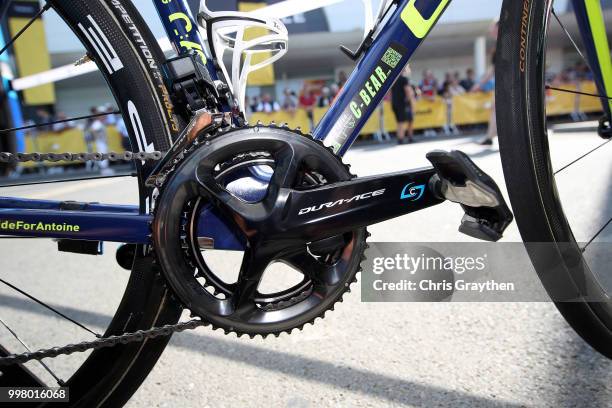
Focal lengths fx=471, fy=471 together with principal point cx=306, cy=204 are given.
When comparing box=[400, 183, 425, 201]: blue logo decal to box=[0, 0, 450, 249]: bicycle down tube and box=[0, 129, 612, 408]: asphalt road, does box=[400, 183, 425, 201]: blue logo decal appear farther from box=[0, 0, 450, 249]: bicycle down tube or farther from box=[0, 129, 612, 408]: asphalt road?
box=[0, 129, 612, 408]: asphalt road

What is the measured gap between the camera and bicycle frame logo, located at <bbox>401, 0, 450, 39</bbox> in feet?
3.61

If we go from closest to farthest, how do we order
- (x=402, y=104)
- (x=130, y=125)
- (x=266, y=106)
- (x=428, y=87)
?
1. (x=130, y=125)
2. (x=402, y=104)
3. (x=428, y=87)
4. (x=266, y=106)

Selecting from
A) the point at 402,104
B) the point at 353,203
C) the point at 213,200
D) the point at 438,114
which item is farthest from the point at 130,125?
the point at 438,114

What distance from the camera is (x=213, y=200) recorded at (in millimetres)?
938

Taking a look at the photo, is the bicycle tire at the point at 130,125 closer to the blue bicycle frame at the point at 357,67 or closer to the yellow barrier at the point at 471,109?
the blue bicycle frame at the point at 357,67

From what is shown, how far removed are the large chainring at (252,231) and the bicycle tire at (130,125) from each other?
0.42 feet

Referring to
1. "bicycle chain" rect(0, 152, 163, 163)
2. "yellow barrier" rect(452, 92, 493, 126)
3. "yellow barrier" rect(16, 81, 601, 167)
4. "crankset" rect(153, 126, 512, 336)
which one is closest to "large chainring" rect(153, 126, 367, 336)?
"crankset" rect(153, 126, 512, 336)

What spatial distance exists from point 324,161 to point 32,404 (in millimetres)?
850

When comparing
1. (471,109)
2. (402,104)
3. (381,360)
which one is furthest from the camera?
(471,109)

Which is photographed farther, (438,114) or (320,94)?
(320,94)

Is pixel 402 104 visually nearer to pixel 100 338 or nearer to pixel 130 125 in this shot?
pixel 130 125

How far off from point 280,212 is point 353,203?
15cm

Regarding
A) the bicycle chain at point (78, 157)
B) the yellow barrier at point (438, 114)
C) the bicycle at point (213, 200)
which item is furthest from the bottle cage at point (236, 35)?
the yellow barrier at point (438, 114)

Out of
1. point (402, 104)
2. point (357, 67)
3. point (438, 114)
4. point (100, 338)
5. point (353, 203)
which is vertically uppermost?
point (357, 67)
